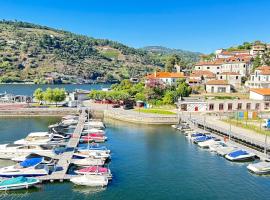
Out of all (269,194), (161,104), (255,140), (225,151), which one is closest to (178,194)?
(269,194)

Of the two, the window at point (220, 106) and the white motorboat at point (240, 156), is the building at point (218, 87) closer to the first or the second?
the window at point (220, 106)

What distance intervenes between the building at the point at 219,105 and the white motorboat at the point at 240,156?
119ft

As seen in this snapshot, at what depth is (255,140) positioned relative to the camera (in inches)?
2179

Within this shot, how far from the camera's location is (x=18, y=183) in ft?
124

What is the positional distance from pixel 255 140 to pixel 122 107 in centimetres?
4496

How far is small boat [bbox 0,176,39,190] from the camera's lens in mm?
37419

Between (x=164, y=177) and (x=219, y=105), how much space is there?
154ft

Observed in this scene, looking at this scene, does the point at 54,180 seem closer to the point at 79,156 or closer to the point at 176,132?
the point at 79,156

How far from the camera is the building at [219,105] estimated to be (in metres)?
86.2

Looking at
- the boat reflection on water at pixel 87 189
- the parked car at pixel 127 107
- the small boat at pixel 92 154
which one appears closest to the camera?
the boat reflection on water at pixel 87 189

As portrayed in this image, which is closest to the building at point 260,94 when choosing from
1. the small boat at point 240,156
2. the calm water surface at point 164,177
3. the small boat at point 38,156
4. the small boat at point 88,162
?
the calm water surface at point 164,177

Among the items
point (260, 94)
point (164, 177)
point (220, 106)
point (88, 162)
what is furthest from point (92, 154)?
point (260, 94)

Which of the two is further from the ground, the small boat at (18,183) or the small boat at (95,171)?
the small boat at (95,171)

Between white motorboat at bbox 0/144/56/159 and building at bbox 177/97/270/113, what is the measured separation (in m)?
44.8
